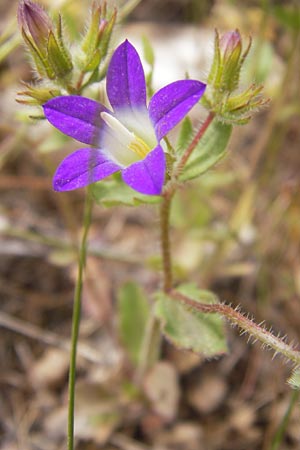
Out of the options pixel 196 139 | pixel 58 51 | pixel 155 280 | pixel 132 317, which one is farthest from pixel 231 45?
pixel 155 280

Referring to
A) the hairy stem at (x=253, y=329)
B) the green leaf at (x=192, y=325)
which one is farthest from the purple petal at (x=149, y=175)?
the green leaf at (x=192, y=325)

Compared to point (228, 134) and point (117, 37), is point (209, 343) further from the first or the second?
point (117, 37)

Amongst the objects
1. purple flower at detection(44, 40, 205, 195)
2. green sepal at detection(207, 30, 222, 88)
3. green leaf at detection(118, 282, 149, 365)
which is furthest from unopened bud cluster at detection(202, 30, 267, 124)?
green leaf at detection(118, 282, 149, 365)

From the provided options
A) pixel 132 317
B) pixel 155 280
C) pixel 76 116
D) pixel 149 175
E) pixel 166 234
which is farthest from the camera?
pixel 155 280

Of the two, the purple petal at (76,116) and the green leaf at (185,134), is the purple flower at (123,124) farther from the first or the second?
the green leaf at (185,134)

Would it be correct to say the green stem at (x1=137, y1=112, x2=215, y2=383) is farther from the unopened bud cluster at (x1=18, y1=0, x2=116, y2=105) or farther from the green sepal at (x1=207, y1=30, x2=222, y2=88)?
the unopened bud cluster at (x1=18, y1=0, x2=116, y2=105)

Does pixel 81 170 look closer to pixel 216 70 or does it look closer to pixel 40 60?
pixel 40 60
